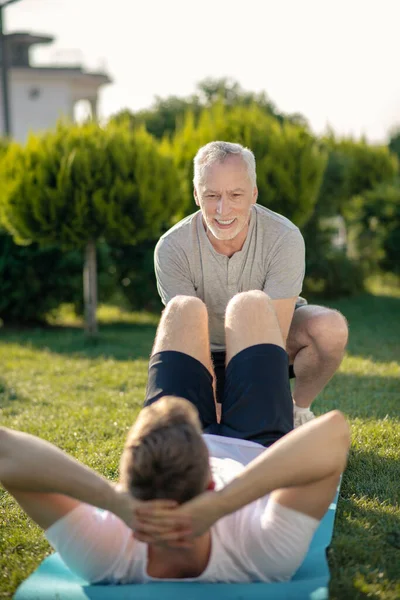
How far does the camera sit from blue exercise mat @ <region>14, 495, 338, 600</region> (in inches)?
96.2

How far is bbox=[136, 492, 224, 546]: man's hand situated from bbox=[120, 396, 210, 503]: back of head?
4cm

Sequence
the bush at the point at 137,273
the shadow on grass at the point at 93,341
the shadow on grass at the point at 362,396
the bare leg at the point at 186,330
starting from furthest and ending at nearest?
the bush at the point at 137,273 → the shadow on grass at the point at 93,341 → the shadow on grass at the point at 362,396 → the bare leg at the point at 186,330

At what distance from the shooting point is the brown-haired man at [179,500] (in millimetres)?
2318

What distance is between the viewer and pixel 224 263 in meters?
3.84

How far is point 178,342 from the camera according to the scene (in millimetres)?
3174

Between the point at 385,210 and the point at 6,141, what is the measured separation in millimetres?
5175

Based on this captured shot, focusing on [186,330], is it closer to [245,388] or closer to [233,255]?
[245,388]

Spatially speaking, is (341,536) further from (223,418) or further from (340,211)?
(340,211)

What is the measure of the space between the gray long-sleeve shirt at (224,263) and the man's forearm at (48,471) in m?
1.46

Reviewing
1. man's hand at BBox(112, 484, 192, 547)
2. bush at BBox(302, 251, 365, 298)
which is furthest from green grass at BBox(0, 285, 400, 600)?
bush at BBox(302, 251, 365, 298)

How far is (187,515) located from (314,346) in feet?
6.25

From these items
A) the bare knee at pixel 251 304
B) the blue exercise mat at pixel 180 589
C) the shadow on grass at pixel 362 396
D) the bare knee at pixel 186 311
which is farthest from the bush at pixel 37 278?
the blue exercise mat at pixel 180 589

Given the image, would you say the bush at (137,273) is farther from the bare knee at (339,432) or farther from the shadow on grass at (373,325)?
→ the bare knee at (339,432)

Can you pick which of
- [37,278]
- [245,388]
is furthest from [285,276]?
[37,278]
